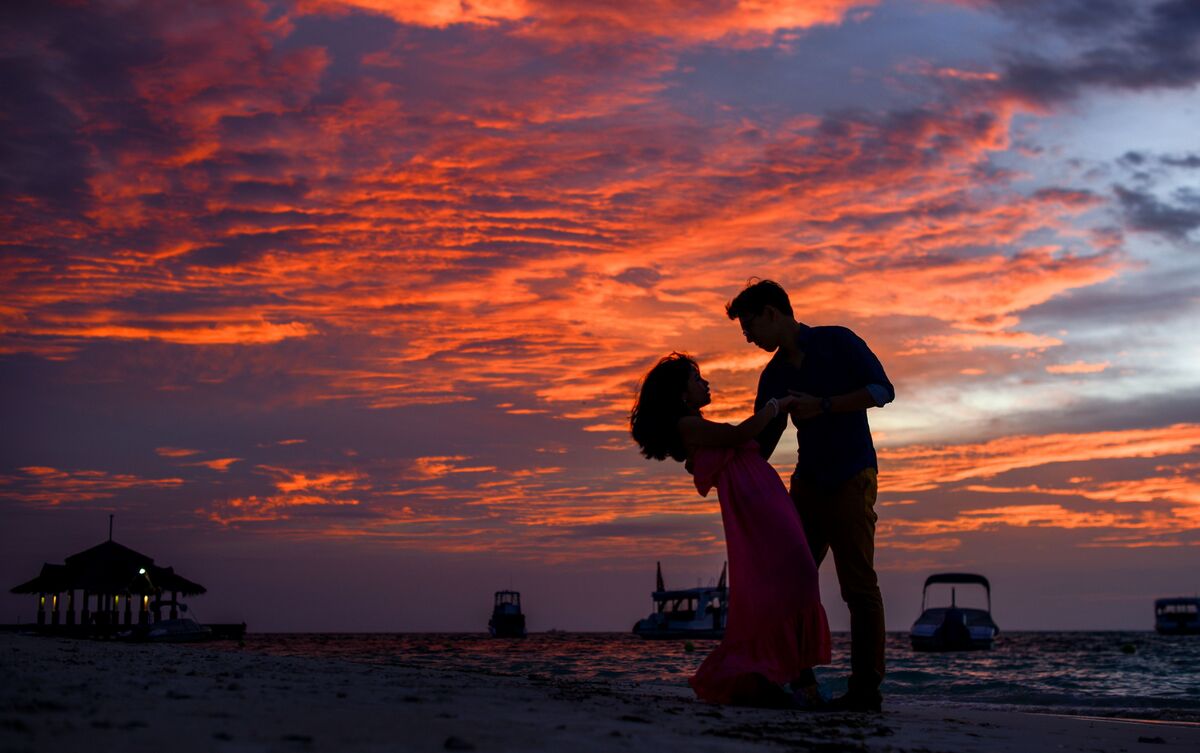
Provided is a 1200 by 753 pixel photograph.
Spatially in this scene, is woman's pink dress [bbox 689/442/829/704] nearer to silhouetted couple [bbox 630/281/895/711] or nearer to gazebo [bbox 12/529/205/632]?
silhouetted couple [bbox 630/281/895/711]

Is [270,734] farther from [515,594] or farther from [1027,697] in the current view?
[515,594]

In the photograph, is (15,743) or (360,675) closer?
(15,743)

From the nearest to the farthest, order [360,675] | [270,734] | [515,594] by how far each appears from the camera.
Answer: [270,734] < [360,675] < [515,594]

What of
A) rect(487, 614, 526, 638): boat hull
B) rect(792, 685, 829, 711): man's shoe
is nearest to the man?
rect(792, 685, 829, 711): man's shoe

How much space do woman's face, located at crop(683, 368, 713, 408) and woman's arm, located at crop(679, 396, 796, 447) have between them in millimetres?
91

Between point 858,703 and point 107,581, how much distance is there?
4781 cm

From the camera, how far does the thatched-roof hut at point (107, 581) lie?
4712 cm

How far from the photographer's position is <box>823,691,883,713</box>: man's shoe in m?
5.45

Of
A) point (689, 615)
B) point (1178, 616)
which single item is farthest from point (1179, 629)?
point (689, 615)

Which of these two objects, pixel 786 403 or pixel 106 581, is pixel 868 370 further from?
pixel 106 581

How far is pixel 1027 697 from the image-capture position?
42.6ft

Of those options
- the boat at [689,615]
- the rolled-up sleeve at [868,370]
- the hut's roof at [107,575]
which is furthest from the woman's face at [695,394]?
the boat at [689,615]

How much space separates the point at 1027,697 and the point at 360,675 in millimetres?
10106

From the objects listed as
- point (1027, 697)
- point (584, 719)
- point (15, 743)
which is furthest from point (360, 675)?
point (1027, 697)
